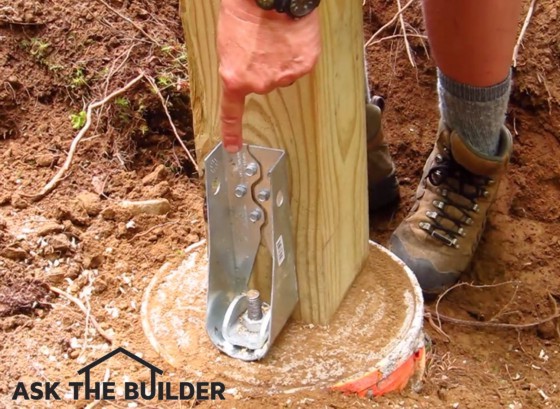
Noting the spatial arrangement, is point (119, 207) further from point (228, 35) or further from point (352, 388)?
point (228, 35)

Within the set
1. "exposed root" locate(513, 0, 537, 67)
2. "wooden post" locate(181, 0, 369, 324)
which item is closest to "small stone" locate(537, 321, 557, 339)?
"wooden post" locate(181, 0, 369, 324)

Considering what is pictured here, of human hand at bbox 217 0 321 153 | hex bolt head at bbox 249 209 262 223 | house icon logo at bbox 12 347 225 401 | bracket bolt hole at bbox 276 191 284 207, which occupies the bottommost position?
house icon logo at bbox 12 347 225 401

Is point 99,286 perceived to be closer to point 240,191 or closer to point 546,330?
point 240,191

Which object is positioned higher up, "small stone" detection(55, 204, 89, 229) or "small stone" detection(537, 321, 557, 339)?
"small stone" detection(55, 204, 89, 229)

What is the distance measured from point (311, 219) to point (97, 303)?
20.6 inches

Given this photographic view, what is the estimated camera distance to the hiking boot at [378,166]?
2.07 meters

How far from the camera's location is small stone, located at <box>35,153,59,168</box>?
201cm

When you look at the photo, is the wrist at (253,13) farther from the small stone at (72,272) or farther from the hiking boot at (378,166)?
the hiking boot at (378,166)

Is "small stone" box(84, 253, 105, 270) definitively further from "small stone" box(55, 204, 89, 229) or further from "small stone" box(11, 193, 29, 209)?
"small stone" box(11, 193, 29, 209)

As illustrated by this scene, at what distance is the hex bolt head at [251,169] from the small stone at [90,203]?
2.13 ft

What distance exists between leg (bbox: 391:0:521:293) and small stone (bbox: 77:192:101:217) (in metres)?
0.74

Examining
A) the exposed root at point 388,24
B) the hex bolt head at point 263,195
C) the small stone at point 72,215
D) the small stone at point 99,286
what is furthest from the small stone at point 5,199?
the exposed root at point 388,24

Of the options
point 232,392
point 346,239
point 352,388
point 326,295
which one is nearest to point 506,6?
point 346,239

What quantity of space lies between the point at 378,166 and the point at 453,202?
0.23 metres
